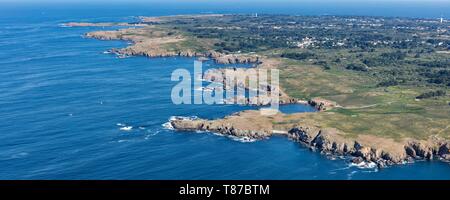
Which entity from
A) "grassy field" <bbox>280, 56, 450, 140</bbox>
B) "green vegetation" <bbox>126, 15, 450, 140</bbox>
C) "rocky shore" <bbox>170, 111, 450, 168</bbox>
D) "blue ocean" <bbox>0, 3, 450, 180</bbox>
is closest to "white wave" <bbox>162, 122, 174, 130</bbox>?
"rocky shore" <bbox>170, 111, 450, 168</bbox>

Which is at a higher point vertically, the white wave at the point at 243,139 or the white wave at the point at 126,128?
the white wave at the point at 126,128

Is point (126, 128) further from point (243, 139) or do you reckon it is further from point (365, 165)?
point (365, 165)

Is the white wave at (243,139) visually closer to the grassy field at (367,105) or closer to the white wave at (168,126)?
the white wave at (168,126)

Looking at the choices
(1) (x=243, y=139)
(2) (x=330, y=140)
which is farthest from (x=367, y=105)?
(1) (x=243, y=139)

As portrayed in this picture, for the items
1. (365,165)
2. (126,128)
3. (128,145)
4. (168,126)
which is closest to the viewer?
(365,165)

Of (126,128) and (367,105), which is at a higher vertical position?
(367,105)

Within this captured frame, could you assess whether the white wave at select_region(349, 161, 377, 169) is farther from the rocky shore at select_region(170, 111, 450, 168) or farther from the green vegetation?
the green vegetation

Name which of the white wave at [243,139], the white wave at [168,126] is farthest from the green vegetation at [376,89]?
the white wave at [168,126]

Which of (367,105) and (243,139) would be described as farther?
(367,105)
